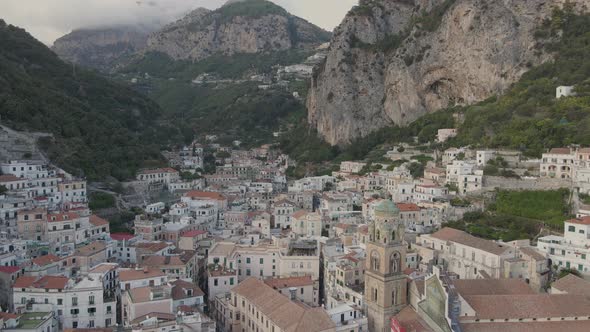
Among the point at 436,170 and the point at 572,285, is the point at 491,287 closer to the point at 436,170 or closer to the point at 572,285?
the point at 572,285

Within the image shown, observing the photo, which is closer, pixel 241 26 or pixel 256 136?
pixel 256 136

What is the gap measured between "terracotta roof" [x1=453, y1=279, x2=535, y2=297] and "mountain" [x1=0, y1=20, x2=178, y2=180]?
36.7 metres

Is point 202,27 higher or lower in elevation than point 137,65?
higher

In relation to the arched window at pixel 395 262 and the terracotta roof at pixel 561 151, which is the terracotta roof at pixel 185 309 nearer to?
A: the arched window at pixel 395 262

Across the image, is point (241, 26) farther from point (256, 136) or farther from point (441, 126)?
point (441, 126)

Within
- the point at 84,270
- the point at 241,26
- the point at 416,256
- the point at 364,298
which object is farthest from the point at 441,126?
the point at 241,26

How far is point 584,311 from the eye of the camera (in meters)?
24.3

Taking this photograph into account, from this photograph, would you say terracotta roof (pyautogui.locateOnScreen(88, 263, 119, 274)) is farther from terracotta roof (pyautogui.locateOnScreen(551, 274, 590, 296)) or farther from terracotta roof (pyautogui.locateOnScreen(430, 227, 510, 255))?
terracotta roof (pyautogui.locateOnScreen(551, 274, 590, 296))

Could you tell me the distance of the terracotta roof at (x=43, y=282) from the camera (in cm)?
2617

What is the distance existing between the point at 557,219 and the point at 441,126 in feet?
97.1

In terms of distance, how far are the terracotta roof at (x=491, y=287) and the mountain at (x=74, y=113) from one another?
36.7 m

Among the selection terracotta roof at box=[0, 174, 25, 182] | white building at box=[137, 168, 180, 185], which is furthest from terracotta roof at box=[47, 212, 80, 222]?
white building at box=[137, 168, 180, 185]

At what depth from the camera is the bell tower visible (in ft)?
85.6

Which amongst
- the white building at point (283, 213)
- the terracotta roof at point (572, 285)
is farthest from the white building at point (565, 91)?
the terracotta roof at point (572, 285)
